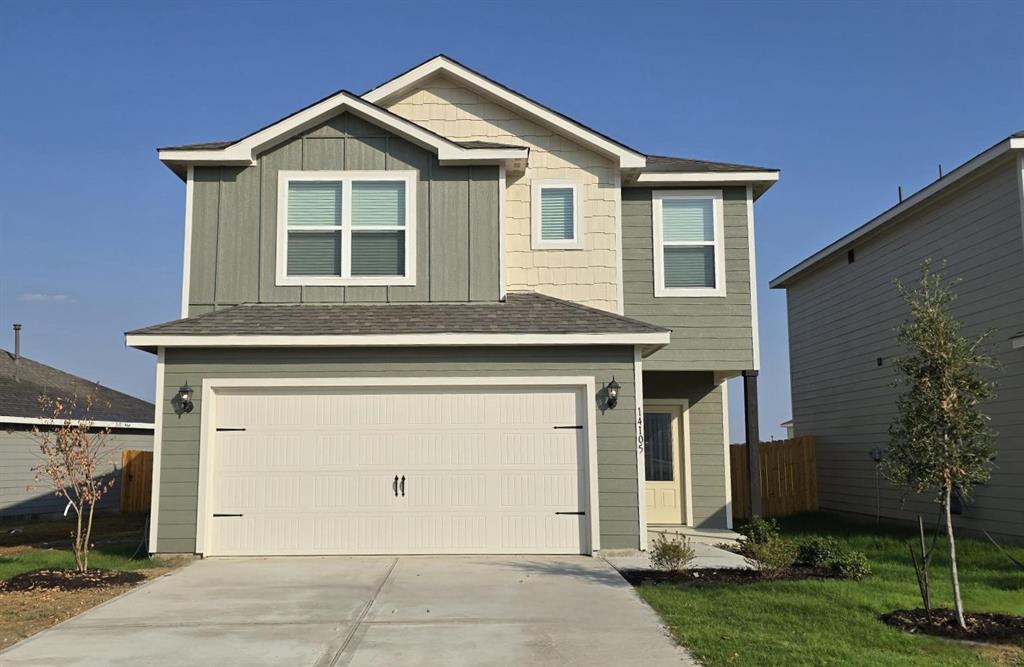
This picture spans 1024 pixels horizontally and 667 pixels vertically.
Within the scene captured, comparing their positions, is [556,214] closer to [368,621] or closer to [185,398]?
[185,398]

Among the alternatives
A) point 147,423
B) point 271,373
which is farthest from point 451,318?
point 147,423

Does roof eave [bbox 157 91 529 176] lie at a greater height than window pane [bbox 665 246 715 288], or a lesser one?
greater

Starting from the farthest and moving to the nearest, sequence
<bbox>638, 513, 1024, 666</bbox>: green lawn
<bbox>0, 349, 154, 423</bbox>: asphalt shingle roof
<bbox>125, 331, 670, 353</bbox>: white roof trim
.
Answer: <bbox>0, 349, 154, 423</bbox>: asphalt shingle roof
<bbox>125, 331, 670, 353</bbox>: white roof trim
<bbox>638, 513, 1024, 666</bbox>: green lawn

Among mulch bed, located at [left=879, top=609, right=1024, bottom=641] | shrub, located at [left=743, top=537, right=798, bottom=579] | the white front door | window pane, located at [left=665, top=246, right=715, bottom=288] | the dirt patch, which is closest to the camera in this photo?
mulch bed, located at [left=879, top=609, right=1024, bottom=641]

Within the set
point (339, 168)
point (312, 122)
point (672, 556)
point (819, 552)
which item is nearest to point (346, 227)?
point (339, 168)

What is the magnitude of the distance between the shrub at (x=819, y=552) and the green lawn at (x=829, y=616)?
525 millimetres

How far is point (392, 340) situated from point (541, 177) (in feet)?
12.8

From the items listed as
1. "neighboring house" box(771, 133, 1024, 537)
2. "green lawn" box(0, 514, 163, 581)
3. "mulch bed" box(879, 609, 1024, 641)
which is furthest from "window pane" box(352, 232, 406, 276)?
"neighboring house" box(771, 133, 1024, 537)

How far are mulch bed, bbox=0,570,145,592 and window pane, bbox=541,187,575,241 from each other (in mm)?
7180

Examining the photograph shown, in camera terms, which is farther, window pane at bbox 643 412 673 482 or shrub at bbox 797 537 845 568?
window pane at bbox 643 412 673 482

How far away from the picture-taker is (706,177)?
13.3 meters

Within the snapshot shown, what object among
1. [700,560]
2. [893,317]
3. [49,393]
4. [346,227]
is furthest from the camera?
[49,393]

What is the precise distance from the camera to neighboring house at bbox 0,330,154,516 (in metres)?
18.8

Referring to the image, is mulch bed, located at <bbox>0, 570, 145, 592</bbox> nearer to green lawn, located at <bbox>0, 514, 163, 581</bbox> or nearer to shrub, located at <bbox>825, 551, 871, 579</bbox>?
green lawn, located at <bbox>0, 514, 163, 581</bbox>
